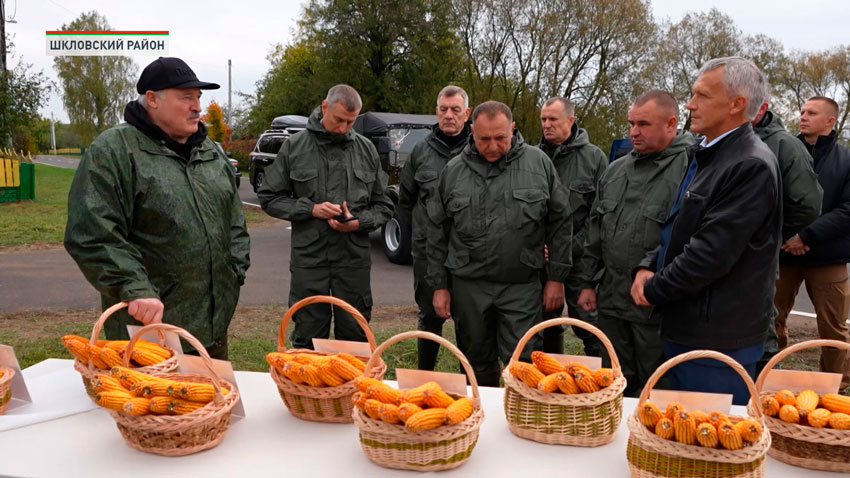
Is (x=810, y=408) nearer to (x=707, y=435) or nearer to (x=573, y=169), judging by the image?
(x=707, y=435)

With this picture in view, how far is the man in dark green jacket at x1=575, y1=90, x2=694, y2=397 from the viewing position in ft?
11.3

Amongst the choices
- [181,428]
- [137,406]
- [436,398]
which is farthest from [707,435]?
[137,406]

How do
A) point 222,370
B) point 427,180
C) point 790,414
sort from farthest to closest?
point 427,180, point 222,370, point 790,414

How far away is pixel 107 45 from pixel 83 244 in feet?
91.6

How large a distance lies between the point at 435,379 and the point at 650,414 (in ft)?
2.12

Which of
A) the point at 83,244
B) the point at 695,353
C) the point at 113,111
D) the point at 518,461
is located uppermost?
the point at 113,111

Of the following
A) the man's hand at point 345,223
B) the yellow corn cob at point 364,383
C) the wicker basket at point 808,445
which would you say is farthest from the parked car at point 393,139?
the wicker basket at point 808,445

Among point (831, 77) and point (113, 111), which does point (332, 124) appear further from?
point (113, 111)

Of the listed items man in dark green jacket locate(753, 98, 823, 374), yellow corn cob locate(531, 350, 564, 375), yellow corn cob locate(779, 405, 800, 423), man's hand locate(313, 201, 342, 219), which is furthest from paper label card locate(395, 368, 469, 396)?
man's hand locate(313, 201, 342, 219)

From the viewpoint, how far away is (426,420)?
6.13 feet

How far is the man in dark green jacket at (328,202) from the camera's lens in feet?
14.5

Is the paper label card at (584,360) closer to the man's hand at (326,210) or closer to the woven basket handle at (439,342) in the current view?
the woven basket handle at (439,342)

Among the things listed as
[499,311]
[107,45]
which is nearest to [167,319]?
[499,311]

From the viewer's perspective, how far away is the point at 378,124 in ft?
39.5
